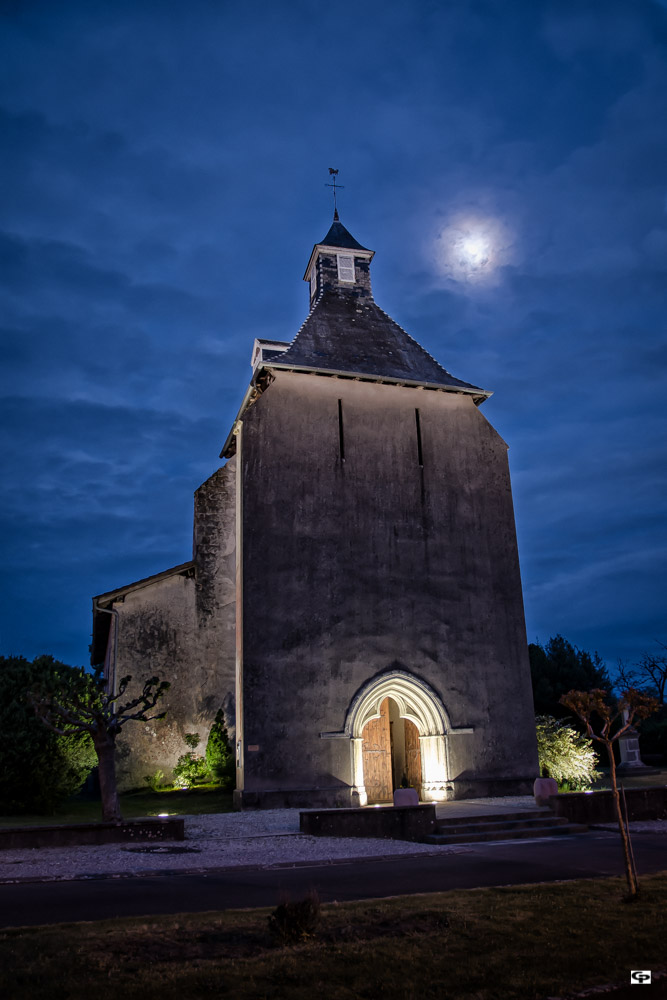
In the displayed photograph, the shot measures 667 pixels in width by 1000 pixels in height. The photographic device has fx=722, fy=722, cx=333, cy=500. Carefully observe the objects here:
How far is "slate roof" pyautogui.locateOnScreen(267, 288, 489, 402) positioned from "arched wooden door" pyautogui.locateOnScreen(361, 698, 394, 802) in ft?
35.6

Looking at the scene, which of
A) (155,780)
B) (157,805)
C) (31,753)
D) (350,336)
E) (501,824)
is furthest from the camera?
(350,336)

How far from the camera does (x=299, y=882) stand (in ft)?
29.9

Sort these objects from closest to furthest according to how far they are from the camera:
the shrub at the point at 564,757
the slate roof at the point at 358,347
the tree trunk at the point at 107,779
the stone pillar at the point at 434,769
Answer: the tree trunk at the point at 107,779 → the stone pillar at the point at 434,769 → the shrub at the point at 564,757 → the slate roof at the point at 358,347

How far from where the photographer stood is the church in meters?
19.7

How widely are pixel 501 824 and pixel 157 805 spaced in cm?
1014

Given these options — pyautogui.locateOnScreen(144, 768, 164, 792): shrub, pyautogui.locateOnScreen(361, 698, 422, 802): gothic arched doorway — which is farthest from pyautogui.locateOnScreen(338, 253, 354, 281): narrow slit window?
pyautogui.locateOnScreen(144, 768, 164, 792): shrub

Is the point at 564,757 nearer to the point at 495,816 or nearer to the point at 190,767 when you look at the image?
the point at 495,816

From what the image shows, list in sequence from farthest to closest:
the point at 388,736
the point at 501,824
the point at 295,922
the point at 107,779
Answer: the point at 388,736 < the point at 107,779 < the point at 501,824 < the point at 295,922

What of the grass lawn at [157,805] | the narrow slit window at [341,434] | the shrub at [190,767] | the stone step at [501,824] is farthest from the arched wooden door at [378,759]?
the narrow slit window at [341,434]

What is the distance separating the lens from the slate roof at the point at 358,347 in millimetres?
23203

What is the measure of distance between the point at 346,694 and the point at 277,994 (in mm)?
15615

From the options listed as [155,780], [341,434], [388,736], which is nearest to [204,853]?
[388,736]

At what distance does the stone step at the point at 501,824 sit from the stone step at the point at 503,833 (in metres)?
0.03

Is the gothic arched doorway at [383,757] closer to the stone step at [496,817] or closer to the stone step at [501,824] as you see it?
the stone step at [496,817]
